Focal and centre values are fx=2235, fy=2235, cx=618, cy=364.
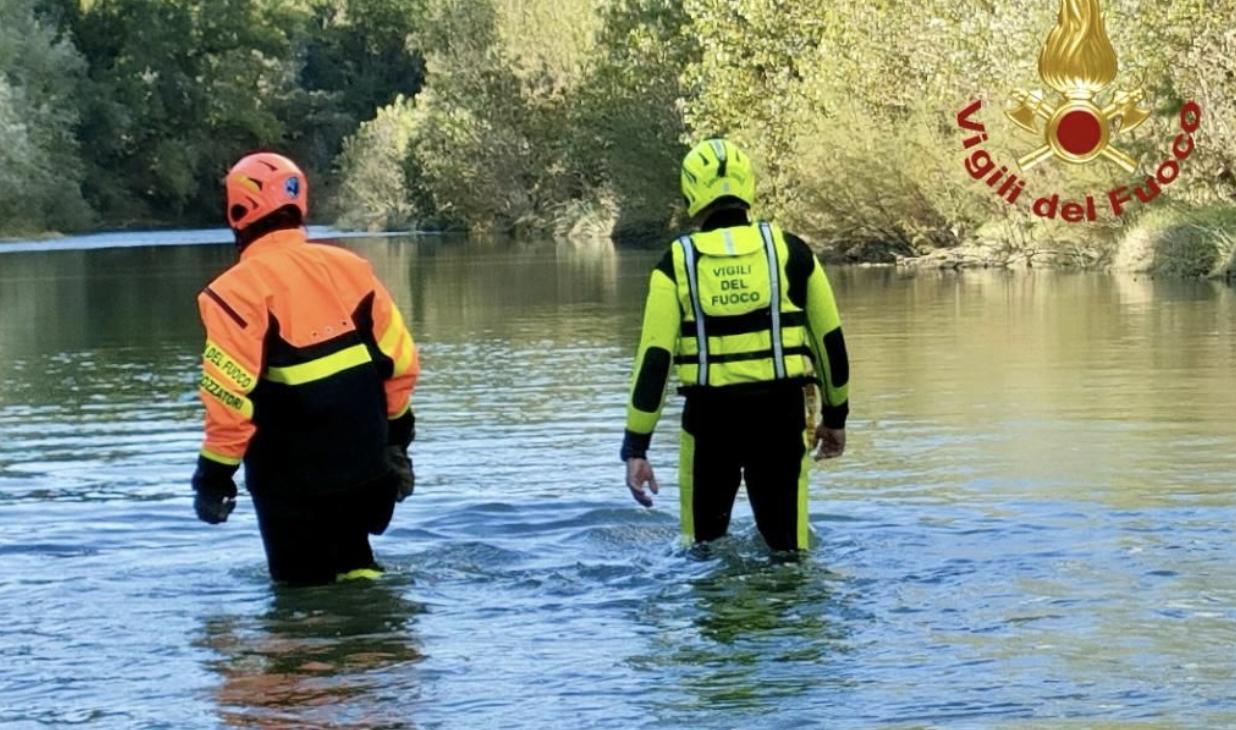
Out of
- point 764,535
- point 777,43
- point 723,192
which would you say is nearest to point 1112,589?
point 764,535

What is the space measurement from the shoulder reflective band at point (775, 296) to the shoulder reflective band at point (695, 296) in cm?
27

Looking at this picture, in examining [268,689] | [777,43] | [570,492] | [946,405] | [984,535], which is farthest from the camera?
[777,43]

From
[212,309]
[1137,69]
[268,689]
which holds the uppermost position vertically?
[1137,69]

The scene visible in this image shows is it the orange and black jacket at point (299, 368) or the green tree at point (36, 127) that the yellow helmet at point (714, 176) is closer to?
the orange and black jacket at point (299, 368)

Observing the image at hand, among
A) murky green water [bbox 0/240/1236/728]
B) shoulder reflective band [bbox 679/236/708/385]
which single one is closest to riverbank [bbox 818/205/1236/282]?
murky green water [bbox 0/240/1236/728]

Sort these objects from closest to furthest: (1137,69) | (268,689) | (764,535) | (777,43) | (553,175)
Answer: (268,689) → (764,535) → (1137,69) → (777,43) → (553,175)

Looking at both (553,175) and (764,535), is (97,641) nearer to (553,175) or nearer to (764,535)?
(764,535)

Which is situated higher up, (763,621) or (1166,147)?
(1166,147)

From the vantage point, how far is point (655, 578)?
9.46 meters

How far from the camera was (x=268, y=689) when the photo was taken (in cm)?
766

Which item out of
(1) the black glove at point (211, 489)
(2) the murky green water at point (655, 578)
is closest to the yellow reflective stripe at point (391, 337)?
(1) the black glove at point (211, 489)

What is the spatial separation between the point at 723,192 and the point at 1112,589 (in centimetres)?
221

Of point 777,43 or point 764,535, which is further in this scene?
point 777,43

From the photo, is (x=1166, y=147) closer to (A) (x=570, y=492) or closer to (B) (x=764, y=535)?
(A) (x=570, y=492)
